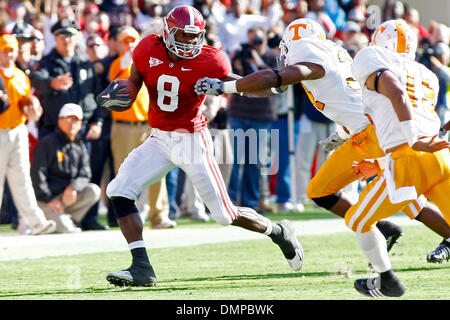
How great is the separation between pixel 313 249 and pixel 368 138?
220 centimetres

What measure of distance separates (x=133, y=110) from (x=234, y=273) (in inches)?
140

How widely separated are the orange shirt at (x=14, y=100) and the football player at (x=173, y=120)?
9.77 ft

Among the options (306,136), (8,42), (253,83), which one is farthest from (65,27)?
(253,83)

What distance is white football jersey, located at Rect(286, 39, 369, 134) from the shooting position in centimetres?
667

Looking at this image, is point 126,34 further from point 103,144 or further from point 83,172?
point 83,172

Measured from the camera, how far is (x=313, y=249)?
28.5ft

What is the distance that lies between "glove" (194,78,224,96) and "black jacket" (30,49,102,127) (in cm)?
419

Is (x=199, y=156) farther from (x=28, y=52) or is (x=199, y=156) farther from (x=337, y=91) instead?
(x=28, y=52)

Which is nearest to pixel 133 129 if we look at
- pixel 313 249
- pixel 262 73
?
pixel 313 249

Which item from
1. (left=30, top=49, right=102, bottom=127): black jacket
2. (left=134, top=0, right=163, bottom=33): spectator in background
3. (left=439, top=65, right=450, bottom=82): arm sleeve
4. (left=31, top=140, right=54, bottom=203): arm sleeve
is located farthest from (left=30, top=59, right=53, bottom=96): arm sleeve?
(left=439, top=65, right=450, bottom=82): arm sleeve

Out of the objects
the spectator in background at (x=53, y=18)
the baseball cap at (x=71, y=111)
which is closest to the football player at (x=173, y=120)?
the baseball cap at (x=71, y=111)

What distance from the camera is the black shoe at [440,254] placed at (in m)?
6.96

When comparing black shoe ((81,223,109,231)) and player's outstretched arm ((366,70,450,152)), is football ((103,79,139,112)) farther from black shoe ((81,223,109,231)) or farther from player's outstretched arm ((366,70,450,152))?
black shoe ((81,223,109,231))

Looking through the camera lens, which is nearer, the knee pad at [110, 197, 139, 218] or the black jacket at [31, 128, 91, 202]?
the knee pad at [110, 197, 139, 218]
